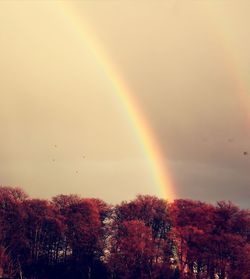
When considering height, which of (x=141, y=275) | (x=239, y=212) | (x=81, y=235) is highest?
(x=239, y=212)

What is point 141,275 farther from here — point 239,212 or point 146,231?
point 239,212

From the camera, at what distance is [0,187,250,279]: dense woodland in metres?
90.4

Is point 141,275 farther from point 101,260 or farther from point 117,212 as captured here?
point 117,212

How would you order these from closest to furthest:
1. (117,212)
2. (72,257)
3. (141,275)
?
1. (141,275)
2. (72,257)
3. (117,212)

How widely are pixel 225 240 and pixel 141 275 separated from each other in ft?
51.0

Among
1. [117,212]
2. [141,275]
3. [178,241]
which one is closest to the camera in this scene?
[141,275]

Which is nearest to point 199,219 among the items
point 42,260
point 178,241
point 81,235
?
point 178,241

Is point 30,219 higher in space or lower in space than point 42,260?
higher

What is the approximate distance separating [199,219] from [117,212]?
19.3 metres

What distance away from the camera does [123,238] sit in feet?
312

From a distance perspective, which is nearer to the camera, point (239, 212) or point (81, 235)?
point (239, 212)

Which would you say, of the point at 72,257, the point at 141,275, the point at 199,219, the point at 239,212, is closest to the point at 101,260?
the point at 72,257

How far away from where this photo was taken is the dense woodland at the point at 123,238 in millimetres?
90438

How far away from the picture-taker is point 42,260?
10262 centimetres
